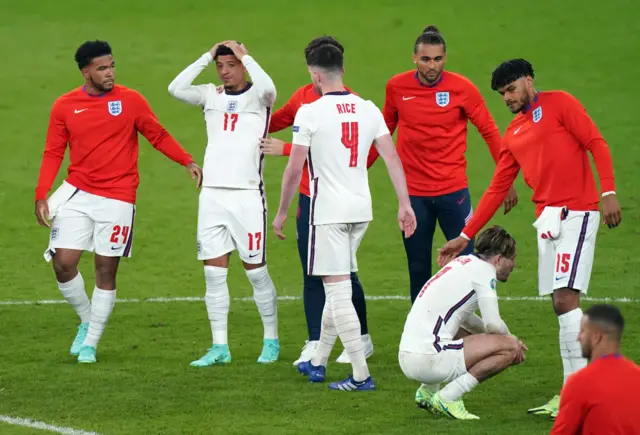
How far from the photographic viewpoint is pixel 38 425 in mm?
8734

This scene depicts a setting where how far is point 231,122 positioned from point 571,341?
3079 millimetres

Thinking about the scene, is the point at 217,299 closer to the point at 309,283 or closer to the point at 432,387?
the point at 309,283

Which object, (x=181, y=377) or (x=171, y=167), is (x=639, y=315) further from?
(x=171, y=167)

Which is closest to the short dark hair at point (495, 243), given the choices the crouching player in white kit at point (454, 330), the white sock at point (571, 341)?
the crouching player in white kit at point (454, 330)

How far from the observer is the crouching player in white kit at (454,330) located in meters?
8.73

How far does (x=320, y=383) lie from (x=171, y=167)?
34.4 ft

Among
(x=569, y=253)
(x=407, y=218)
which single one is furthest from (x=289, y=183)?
(x=569, y=253)

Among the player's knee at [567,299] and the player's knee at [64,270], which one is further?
the player's knee at [64,270]

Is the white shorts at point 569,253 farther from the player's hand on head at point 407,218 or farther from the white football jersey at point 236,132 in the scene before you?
the white football jersey at point 236,132

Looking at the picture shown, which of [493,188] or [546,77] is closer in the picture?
[493,188]

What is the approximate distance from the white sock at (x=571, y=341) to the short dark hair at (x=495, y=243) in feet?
1.78

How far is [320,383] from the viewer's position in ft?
32.3

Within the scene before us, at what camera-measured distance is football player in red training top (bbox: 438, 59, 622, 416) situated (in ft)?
29.0

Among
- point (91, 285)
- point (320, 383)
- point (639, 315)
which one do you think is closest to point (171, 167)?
point (91, 285)
